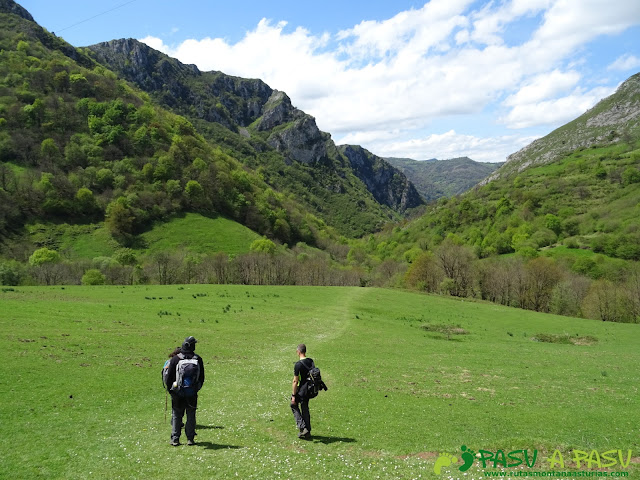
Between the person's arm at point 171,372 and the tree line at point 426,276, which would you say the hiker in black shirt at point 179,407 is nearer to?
the person's arm at point 171,372

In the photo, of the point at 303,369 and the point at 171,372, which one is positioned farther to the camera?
the point at 303,369

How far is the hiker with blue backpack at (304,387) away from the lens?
12867 mm

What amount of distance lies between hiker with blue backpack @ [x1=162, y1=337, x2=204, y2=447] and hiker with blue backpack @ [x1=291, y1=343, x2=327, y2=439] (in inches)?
131

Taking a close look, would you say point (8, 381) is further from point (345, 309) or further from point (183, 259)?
point (183, 259)

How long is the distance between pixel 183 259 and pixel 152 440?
82.8m

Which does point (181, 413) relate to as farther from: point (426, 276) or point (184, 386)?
point (426, 276)

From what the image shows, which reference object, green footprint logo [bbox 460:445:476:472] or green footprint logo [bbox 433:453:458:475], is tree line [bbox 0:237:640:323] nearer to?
green footprint logo [bbox 433:453:458:475]

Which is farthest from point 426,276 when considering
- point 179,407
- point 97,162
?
point 97,162

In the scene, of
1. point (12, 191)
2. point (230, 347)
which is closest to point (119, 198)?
point (12, 191)

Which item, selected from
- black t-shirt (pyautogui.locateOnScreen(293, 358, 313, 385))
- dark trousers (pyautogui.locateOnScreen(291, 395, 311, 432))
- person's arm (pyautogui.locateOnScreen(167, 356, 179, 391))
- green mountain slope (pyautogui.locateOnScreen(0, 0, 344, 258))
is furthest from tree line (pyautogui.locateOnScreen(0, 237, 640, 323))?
black t-shirt (pyautogui.locateOnScreen(293, 358, 313, 385))

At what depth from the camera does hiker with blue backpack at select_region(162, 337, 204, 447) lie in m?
12.2

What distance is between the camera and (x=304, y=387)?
12945mm

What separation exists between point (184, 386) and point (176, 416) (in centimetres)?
→ 125

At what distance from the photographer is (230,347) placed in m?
29.4
